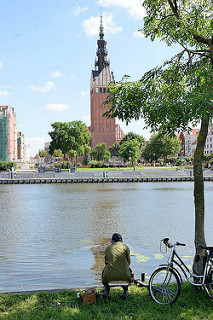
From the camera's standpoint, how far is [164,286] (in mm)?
6340

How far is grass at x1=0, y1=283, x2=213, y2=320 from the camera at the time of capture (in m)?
5.55

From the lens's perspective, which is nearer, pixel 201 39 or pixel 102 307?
pixel 102 307

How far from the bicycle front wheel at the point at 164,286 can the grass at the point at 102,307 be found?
5.5 inches

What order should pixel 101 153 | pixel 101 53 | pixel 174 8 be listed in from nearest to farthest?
pixel 174 8 < pixel 101 153 < pixel 101 53

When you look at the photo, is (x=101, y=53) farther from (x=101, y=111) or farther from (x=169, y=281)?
(x=169, y=281)

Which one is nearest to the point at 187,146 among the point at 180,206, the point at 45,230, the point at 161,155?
the point at 161,155

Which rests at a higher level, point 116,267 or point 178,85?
point 178,85

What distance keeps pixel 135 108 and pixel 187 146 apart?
6004 inches

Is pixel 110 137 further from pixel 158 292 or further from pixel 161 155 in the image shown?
pixel 158 292

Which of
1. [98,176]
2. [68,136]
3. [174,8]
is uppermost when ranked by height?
[68,136]

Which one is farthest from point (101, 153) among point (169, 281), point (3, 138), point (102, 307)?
point (102, 307)

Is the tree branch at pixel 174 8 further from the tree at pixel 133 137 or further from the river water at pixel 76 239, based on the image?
the tree at pixel 133 137

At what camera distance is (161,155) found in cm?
12619

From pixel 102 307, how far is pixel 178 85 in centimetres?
461
